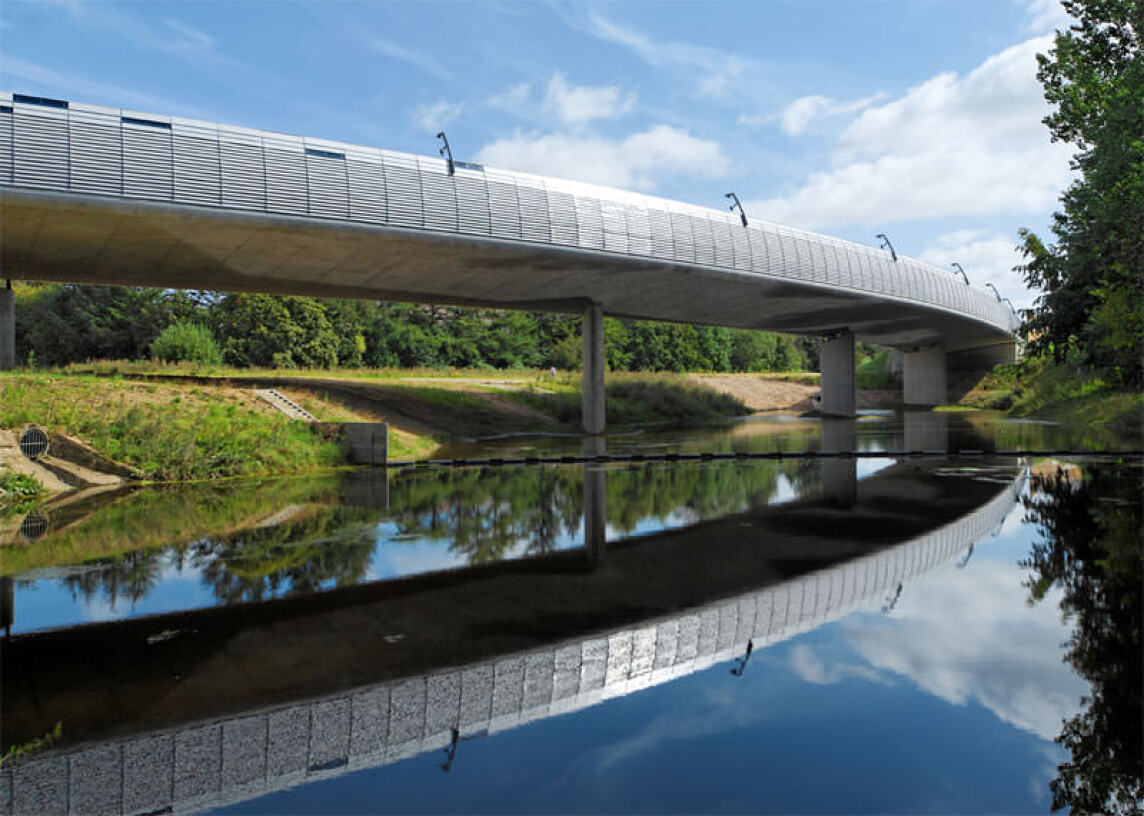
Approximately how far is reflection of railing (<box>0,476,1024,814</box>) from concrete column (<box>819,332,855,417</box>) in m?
49.7

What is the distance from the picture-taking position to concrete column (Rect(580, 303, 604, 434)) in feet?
128

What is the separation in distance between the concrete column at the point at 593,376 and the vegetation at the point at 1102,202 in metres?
22.3

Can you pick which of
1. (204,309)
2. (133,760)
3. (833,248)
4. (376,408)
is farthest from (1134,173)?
Result: (204,309)

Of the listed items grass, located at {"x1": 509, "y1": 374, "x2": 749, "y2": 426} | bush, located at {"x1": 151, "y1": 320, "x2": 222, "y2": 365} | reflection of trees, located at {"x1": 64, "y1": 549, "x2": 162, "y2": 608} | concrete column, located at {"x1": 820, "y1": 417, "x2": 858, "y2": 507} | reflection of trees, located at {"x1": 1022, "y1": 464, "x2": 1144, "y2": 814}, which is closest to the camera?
reflection of trees, located at {"x1": 1022, "y1": 464, "x2": 1144, "y2": 814}

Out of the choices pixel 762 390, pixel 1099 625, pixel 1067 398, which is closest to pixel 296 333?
pixel 762 390

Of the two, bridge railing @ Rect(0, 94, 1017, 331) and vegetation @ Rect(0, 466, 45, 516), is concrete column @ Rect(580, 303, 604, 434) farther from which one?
vegetation @ Rect(0, 466, 45, 516)

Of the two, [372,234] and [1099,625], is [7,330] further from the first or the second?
[1099,625]

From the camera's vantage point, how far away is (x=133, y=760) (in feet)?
13.5

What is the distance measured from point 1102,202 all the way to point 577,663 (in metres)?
32.9

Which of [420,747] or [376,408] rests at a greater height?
[376,408]

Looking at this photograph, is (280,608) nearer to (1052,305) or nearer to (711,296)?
(711,296)

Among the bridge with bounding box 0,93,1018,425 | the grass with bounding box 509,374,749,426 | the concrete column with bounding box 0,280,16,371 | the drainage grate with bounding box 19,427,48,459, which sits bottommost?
the drainage grate with bounding box 19,427,48,459

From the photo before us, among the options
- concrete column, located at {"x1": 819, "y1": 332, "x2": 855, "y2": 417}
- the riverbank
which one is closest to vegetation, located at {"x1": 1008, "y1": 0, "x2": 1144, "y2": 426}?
concrete column, located at {"x1": 819, "y1": 332, "x2": 855, "y2": 417}

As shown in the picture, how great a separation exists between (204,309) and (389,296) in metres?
36.0
